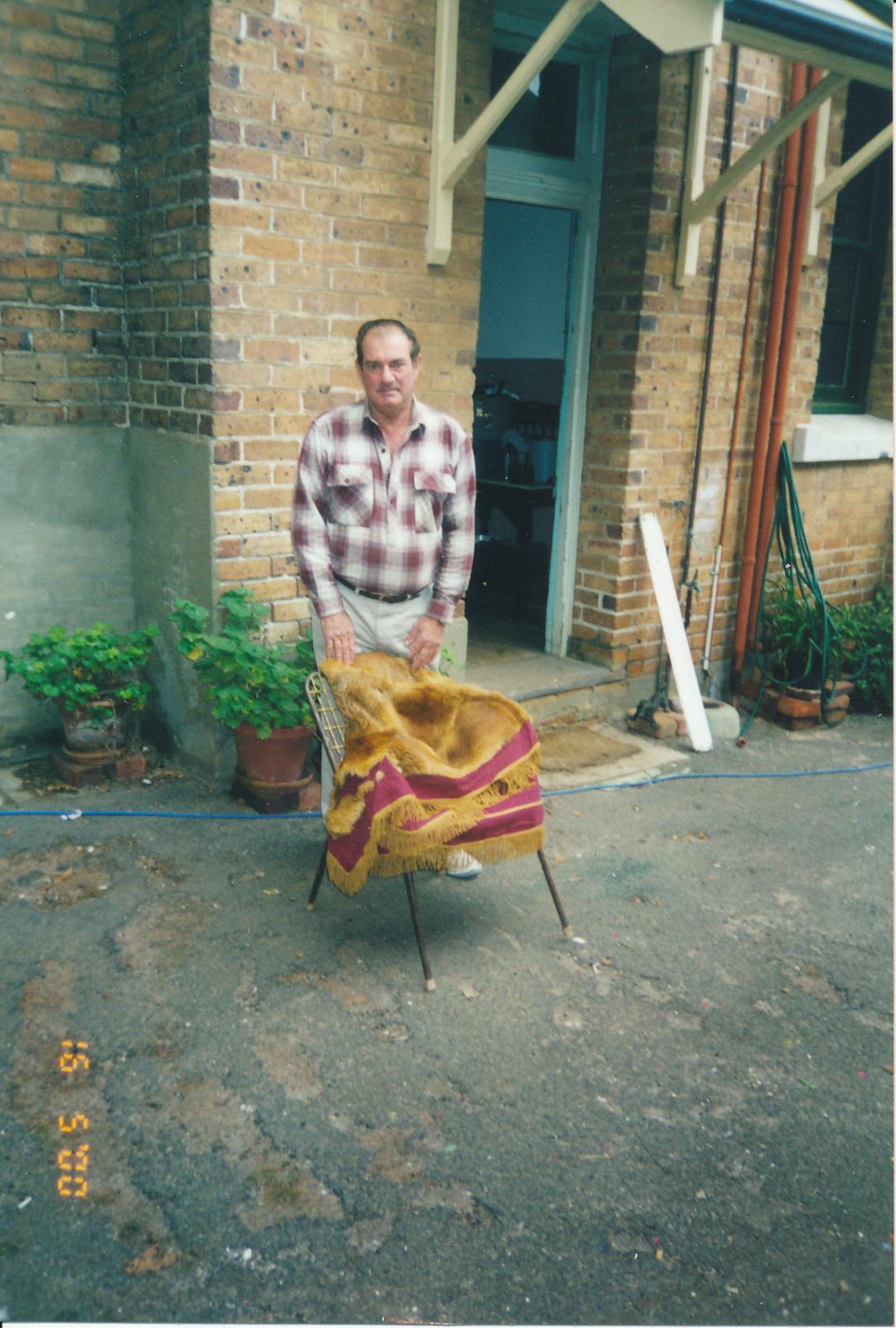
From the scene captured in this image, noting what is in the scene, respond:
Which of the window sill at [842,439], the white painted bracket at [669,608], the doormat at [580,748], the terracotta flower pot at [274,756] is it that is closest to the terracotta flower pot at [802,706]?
the white painted bracket at [669,608]

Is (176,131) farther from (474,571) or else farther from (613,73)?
(474,571)

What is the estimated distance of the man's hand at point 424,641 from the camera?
12.9 feet

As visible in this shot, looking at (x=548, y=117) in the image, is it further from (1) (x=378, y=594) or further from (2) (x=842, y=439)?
(1) (x=378, y=594)

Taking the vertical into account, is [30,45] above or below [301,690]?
above

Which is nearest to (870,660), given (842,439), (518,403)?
(842,439)

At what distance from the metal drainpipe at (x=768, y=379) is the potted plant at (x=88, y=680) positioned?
3.52m

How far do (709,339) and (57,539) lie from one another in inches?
143

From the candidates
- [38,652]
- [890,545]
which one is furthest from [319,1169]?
[890,545]

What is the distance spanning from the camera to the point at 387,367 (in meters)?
3.58

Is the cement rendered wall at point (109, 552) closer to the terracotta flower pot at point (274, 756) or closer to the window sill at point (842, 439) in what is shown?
the terracotta flower pot at point (274, 756)

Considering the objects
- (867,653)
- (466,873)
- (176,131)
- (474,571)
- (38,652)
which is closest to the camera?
(466,873)

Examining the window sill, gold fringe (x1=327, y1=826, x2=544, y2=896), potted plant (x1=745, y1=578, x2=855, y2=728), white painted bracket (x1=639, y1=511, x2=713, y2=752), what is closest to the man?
gold fringe (x1=327, y1=826, x2=544, y2=896)

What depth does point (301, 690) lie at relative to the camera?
448 cm

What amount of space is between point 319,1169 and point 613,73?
5444mm
